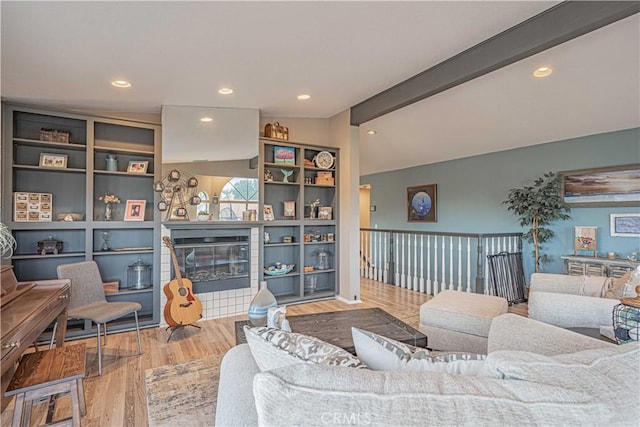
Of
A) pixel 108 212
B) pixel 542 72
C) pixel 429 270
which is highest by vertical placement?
pixel 542 72

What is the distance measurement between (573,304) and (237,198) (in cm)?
345

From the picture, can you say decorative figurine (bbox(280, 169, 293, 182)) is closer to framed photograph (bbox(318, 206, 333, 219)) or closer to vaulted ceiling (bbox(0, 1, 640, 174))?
framed photograph (bbox(318, 206, 333, 219))

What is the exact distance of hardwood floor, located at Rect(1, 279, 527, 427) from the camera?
2.15 meters

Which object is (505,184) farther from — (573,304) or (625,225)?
(573,304)

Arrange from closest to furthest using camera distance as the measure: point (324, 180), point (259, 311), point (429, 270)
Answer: point (259, 311)
point (324, 180)
point (429, 270)

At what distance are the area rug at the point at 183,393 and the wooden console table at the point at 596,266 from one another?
4.57m

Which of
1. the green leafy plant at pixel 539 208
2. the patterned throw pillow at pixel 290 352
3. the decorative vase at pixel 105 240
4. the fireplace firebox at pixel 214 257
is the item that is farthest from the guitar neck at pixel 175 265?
the green leafy plant at pixel 539 208

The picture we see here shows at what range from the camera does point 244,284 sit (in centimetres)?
429

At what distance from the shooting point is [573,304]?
2.37m

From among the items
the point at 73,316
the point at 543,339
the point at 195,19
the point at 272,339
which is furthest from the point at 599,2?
Answer: the point at 73,316

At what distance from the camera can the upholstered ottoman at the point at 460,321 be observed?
2.65 meters

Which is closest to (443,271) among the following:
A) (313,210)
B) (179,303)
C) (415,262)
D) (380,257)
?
(415,262)

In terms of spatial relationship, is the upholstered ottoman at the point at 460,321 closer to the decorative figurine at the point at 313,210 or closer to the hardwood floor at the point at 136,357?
the hardwood floor at the point at 136,357

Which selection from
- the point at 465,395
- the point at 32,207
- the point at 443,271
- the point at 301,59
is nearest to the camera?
the point at 465,395
